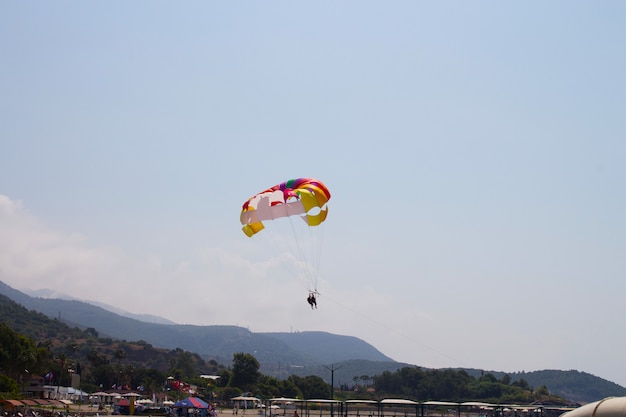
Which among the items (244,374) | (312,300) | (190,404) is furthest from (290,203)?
(244,374)

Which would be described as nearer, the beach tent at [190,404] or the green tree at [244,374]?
the beach tent at [190,404]

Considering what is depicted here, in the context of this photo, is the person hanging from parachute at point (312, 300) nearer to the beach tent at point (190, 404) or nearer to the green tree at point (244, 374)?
the beach tent at point (190, 404)

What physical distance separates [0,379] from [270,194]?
132 feet

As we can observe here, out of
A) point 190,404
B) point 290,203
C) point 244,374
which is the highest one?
point 290,203

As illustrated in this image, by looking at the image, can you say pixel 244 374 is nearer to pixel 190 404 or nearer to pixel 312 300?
pixel 190 404

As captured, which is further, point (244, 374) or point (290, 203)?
point (244, 374)

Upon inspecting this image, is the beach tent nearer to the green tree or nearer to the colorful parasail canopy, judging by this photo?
the colorful parasail canopy

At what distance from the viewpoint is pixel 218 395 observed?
99312mm

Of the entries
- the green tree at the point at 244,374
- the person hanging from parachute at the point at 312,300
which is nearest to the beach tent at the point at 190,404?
the person hanging from parachute at the point at 312,300

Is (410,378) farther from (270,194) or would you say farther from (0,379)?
(270,194)

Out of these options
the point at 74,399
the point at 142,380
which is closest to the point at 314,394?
the point at 142,380

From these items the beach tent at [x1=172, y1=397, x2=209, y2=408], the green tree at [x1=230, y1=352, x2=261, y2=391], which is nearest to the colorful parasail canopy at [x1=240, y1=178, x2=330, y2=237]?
the beach tent at [x1=172, y1=397, x2=209, y2=408]

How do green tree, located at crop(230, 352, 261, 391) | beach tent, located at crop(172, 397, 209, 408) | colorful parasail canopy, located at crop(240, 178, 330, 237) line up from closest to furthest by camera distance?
1. colorful parasail canopy, located at crop(240, 178, 330, 237)
2. beach tent, located at crop(172, 397, 209, 408)
3. green tree, located at crop(230, 352, 261, 391)

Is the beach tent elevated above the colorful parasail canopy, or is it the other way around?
the colorful parasail canopy
